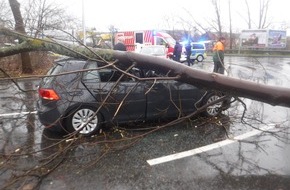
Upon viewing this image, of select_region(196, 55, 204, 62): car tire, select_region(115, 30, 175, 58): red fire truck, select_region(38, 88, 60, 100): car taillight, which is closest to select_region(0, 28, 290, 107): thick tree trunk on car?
select_region(38, 88, 60, 100): car taillight

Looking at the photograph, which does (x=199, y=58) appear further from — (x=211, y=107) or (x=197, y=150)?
(x=197, y=150)

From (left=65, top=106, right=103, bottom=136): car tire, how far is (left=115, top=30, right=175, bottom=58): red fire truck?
17252 mm

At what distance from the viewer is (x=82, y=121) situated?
5605 mm

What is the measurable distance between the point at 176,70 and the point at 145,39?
881 inches

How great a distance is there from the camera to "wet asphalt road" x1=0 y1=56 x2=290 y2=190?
155 inches

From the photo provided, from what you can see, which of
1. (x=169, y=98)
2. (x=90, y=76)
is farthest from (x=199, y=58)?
(x=90, y=76)

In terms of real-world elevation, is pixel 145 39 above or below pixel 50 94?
above

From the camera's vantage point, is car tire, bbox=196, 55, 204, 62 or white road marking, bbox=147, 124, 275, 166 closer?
white road marking, bbox=147, 124, 275, 166

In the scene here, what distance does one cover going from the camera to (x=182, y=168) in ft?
14.2

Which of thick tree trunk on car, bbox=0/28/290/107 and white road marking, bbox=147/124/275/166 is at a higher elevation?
thick tree trunk on car, bbox=0/28/290/107

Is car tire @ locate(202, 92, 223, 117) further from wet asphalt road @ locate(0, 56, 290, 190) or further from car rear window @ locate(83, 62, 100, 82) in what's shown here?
car rear window @ locate(83, 62, 100, 82)

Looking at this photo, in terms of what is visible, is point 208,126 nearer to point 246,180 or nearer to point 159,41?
point 246,180

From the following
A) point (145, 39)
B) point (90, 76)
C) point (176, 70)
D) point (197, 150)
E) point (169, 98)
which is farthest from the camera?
point (145, 39)

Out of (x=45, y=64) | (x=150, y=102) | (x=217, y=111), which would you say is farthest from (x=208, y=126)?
(x=45, y=64)
